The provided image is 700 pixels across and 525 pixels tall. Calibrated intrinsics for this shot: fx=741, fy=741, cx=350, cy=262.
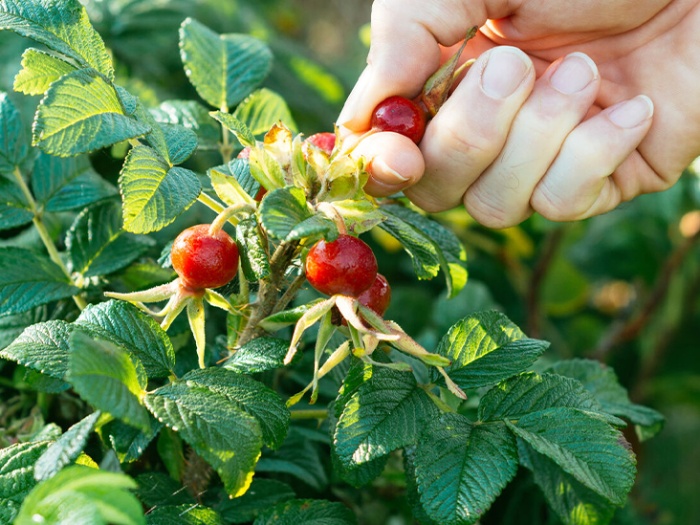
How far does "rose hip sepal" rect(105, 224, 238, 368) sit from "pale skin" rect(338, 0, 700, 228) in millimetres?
233

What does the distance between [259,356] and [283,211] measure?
0.15 metres

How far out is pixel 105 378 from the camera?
0.58 m

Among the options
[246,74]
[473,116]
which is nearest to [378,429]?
[473,116]

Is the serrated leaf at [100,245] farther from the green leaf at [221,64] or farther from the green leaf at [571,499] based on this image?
the green leaf at [571,499]

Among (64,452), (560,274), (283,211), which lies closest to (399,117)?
(283,211)

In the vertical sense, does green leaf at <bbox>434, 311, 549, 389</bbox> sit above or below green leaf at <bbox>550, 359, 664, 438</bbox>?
above

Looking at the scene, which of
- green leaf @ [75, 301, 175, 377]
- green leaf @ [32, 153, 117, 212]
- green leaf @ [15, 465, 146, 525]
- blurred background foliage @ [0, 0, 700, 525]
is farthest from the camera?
blurred background foliage @ [0, 0, 700, 525]

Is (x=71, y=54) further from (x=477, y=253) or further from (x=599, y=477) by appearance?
(x=477, y=253)

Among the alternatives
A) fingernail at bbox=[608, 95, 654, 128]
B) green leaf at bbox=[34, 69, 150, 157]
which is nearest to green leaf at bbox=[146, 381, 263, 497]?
green leaf at bbox=[34, 69, 150, 157]

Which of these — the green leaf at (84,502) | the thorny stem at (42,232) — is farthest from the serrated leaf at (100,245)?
the green leaf at (84,502)

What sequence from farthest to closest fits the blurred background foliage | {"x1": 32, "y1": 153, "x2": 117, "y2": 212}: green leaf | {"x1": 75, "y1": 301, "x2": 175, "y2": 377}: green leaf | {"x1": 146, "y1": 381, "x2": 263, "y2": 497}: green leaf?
the blurred background foliage, {"x1": 32, "y1": 153, "x2": 117, "y2": 212}: green leaf, {"x1": 75, "y1": 301, "x2": 175, "y2": 377}: green leaf, {"x1": 146, "y1": 381, "x2": 263, "y2": 497}: green leaf

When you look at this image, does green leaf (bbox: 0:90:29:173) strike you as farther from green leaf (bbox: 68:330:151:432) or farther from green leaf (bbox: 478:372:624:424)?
green leaf (bbox: 478:372:624:424)

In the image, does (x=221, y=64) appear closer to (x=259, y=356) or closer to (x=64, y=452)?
(x=259, y=356)

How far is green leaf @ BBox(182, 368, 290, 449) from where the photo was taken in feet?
2.24
